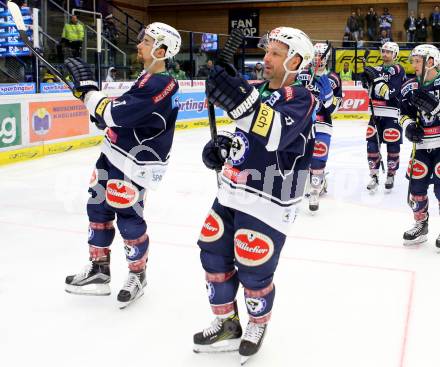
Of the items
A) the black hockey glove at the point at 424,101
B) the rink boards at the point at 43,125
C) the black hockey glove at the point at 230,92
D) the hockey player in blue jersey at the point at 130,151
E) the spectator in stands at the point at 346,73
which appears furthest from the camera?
the spectator in stands at the point at 346,73

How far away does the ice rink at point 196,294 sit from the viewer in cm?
249

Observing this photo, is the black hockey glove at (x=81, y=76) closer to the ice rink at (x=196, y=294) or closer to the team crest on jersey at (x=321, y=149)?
the ice rink at (x=196, y=294)

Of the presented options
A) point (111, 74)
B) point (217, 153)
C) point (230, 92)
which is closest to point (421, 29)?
point (111, 74)

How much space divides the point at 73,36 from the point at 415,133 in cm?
901

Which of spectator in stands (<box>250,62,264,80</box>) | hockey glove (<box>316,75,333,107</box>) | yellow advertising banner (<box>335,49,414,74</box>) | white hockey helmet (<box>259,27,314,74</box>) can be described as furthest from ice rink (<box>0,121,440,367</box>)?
yellow advertising banner (<box>335,49,414,74</box>)

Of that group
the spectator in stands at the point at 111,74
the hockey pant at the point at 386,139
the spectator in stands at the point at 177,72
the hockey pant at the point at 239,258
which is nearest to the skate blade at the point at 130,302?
the hockey pant at the point at 239,258

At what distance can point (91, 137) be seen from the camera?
8867 millimetres

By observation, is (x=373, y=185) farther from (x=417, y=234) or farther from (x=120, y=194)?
(x=120, y=194)

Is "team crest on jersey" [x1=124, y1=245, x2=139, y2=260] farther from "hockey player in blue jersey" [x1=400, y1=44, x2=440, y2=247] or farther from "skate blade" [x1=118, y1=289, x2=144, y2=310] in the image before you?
"hockey player in blue jersey" [x1=400, y1=44, x2=440, y2=247]

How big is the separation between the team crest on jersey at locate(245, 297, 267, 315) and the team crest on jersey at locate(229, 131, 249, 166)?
1.91 feet

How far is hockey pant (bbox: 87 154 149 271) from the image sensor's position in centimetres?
286

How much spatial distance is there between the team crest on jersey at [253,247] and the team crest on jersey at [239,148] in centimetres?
29

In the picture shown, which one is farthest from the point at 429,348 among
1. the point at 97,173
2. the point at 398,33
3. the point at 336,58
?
the point at 398,33

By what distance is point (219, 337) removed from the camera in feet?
8.08
